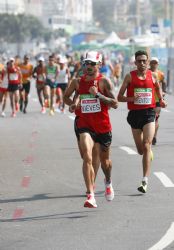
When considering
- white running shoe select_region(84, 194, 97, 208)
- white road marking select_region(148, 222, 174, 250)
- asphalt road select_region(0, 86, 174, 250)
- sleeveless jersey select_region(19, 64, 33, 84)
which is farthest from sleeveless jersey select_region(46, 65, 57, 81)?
white road marking select_region(148, 222, 174, 250)

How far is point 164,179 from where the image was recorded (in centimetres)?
1363

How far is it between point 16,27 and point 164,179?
528 ft

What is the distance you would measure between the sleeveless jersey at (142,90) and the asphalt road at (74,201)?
1004mm

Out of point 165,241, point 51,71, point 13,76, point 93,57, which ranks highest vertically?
point 93,57

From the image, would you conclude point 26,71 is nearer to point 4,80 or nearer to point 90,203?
point 4,80

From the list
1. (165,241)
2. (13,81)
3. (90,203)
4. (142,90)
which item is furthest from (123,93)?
(13,81)

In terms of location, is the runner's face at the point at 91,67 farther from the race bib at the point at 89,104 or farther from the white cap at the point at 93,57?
the race bib at the point at 89,104

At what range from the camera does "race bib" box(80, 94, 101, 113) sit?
1138cm

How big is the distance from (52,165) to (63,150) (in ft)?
8.38

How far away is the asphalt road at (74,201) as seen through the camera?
30.2 ft

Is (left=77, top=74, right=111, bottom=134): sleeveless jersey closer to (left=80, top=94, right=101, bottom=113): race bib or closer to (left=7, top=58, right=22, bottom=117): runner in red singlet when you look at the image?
(left=80, top=94, right=101, bottom=113): race bib

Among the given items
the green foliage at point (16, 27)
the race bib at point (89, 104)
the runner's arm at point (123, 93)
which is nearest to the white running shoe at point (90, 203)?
the race bib at point (89, 104)

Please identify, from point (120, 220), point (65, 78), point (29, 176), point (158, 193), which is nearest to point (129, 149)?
point (29, 176)

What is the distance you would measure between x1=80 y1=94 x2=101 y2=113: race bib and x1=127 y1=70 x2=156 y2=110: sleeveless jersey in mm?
1516
